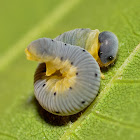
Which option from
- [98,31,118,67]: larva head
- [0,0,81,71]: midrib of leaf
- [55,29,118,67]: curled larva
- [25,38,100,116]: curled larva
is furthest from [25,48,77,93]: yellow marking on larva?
[0,0,81,71]: midrib of leaf

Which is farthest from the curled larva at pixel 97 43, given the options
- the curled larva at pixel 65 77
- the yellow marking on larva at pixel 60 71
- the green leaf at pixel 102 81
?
the yellow marking on larva at pixel 60 71

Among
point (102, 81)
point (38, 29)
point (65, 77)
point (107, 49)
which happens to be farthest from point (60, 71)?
point (38, 29)

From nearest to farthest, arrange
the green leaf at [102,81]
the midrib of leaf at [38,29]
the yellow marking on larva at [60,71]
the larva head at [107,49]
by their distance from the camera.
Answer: the green leaf at [102,81] < the yellow marking on larva at [60,71] < the larva head at [107,49] < the midrib of leaf at [38,29]

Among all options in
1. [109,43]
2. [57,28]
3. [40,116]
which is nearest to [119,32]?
[109,43]

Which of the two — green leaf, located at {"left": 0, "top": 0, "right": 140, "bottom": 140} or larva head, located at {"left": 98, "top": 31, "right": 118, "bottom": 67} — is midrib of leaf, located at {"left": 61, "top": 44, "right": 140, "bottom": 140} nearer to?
green leaf, located at {"left": 0, "top": 0, "right": 140, "bottom": 140}

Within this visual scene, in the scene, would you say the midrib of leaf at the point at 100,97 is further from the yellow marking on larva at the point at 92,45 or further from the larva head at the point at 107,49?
the yellow marking on larva at the point at 92,45

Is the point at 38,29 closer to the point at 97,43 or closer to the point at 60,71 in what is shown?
the point at 97,43
